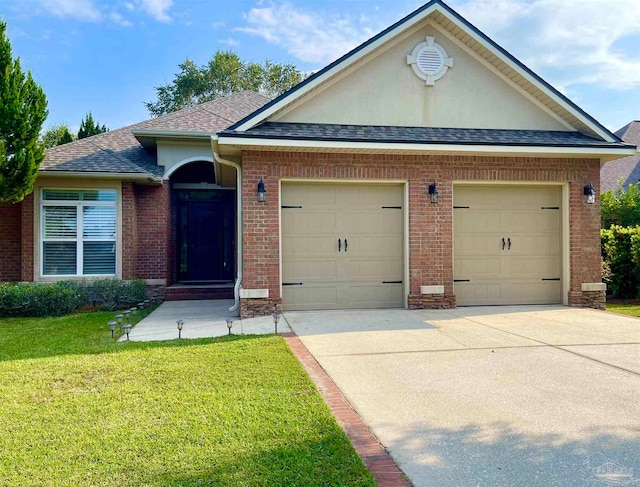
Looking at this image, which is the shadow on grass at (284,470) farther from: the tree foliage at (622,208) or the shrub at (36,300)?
the tree foliage at (622,208)

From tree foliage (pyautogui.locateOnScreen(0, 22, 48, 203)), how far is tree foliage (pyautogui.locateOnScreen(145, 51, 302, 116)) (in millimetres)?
25777

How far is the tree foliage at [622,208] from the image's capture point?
44.4 ft

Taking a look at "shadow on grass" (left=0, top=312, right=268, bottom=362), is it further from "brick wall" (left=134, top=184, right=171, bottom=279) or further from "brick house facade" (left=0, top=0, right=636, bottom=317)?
"brick wall" (left=134, top=184, right=171, bottom=279)

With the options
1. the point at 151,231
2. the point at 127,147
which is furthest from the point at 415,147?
the point at 127,147

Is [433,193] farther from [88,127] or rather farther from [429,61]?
[88,127]

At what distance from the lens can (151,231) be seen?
11.6 m

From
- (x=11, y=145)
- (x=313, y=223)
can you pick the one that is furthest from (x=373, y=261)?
(x=11, y=145)

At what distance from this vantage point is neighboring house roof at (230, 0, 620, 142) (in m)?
8.63

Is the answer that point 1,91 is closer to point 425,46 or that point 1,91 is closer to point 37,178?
point 37,178

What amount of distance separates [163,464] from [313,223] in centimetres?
638

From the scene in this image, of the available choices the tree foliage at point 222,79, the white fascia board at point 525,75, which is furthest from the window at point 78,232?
the tree foliage at point 222,79

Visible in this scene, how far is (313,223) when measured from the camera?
8.91 metres

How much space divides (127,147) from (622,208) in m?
14.9

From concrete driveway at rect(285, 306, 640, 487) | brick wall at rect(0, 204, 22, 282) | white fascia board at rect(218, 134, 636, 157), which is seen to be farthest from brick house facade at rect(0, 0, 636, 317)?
brick wall at rect(0, 204, 22, 282)
